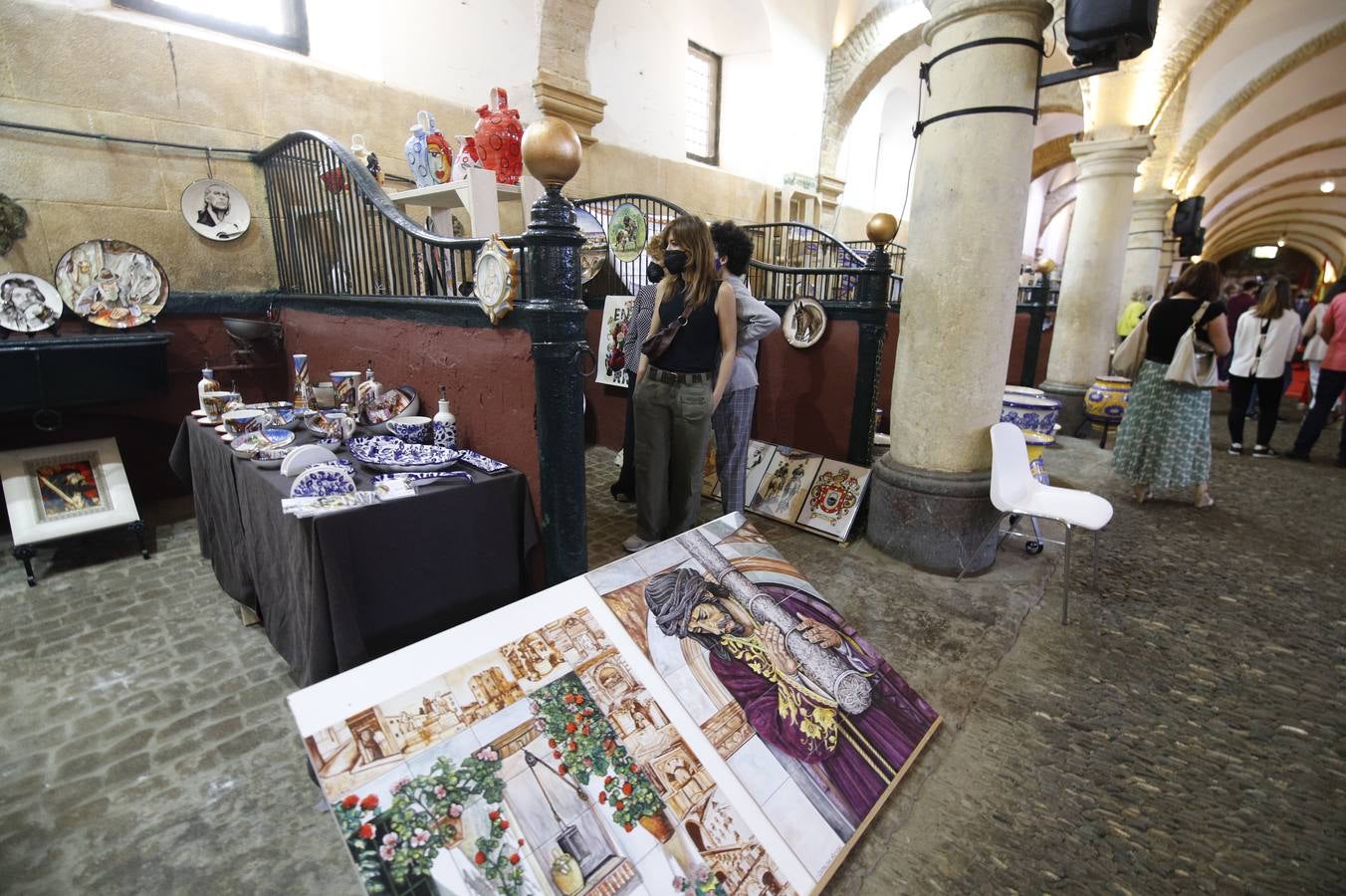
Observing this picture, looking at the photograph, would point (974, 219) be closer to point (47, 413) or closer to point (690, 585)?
point (690, 585)

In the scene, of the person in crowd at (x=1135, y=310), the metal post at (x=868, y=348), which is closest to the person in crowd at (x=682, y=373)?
the metal post at (x=868, y=348)

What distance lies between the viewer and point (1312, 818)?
1835mm

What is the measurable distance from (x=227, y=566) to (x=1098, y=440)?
305 inches

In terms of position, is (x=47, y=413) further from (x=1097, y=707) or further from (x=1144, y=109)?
(x=1144, y=109)

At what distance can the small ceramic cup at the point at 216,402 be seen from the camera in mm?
Answer: 2842

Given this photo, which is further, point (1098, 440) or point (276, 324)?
point (1098, 440)

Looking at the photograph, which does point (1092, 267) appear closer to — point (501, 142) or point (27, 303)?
point (501, 142)

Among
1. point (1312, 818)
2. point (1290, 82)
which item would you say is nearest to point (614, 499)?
point (1312, 818)

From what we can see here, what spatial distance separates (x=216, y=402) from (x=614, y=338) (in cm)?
273

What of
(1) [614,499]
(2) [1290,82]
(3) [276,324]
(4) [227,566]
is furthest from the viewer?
(2) [1290,82]

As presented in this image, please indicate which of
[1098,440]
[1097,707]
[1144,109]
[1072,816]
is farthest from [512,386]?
[1144,109]

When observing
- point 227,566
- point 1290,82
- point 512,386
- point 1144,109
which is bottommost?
point 227,566

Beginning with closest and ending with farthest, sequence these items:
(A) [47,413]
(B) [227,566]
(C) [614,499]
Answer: (B) [227,566] < (A) [47,413] < (C) [614,499]

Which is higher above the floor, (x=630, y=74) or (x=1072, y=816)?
(x=630, y=74)
